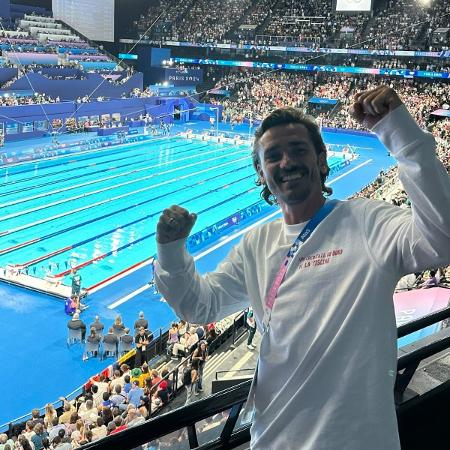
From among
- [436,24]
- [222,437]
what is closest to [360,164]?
[436,24]

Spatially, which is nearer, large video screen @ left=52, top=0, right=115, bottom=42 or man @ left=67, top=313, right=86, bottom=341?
man @ left=67, top=313, right=86, bottom=341

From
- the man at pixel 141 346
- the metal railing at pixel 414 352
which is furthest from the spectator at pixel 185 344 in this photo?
the metal railing at pixel 414 352

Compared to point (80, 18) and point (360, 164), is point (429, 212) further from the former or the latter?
point (80, 18)

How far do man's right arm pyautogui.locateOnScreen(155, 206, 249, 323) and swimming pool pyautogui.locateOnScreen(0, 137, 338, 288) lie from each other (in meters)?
10.6

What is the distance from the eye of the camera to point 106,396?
675cm

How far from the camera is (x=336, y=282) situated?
144 centimetres

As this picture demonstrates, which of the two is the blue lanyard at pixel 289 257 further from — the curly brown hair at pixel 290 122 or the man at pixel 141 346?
the man at pixel 141 346

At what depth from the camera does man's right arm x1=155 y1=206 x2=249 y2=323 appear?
5.46ft

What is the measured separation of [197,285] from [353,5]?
4227 centimetres

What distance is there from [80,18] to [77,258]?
115 ft

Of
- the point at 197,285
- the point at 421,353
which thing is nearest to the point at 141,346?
the point at 421,353

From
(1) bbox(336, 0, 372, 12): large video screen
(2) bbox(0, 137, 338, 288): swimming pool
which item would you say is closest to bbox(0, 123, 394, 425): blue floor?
(2) bbox(0, 137, 338, 288): swimming pool

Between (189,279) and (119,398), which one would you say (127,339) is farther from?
(189,279)

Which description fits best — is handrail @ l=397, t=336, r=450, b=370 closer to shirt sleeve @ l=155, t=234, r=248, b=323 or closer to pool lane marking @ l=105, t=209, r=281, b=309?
shirt sleeve @ l=155, t=234, r=248, b=323
